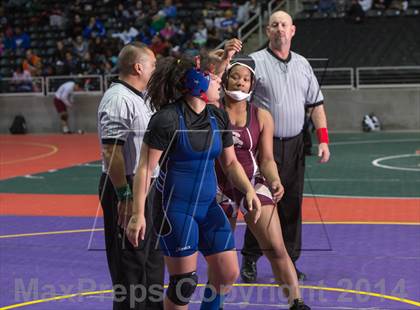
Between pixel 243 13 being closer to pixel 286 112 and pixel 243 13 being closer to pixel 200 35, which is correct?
pixel 200 35

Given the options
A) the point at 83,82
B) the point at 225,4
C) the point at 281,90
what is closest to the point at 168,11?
the point at 225,4

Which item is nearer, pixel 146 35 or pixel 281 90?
pixel 281 90

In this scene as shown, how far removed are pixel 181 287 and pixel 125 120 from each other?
1.09 meters

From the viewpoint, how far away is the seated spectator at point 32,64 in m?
26.8

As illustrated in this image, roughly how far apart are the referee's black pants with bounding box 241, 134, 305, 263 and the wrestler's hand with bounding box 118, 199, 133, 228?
2206 millimetres

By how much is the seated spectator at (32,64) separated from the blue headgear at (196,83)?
72.1ft

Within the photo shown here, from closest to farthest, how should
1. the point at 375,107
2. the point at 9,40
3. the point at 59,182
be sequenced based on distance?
the point at 59,182 < the point at 375,107 < the point at 9,40

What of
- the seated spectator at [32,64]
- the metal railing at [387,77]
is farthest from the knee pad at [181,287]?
the seated spectator at [32,64]

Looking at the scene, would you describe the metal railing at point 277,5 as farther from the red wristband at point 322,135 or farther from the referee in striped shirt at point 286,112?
the red wristband at point 322,135

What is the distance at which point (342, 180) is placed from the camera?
46.3 feet

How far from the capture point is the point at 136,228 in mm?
5305

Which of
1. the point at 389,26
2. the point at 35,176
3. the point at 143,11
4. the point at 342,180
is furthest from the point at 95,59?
the point at 342,180

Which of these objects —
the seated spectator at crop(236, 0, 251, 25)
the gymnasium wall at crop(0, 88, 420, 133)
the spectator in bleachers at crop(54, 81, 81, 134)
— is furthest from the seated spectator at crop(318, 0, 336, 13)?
the spectator in bleachers at crop(54, 81, 81, 134)

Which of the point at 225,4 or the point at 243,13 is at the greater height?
the point at 225,4
